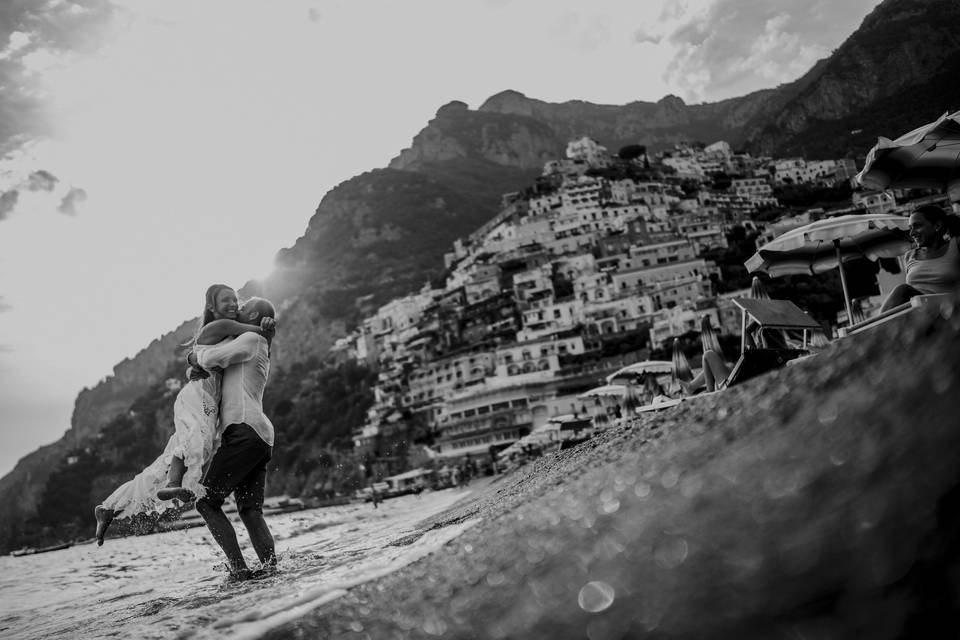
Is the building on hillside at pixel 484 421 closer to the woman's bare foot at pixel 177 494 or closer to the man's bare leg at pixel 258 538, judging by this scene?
the man's bare leg at pixel 258 538

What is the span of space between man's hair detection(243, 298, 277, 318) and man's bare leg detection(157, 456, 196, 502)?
1147mm

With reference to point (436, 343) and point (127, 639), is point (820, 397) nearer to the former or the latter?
point (127, 639)

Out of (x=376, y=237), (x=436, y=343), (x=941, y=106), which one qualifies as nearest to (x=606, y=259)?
(x=436, y=343)

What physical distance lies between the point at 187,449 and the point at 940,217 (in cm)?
613

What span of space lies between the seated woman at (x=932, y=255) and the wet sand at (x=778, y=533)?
4675mm

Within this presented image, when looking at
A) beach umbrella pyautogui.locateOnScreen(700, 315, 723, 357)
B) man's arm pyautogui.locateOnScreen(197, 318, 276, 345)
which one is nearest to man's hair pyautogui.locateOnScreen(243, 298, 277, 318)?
man's arm pyautogui.locateOnScreen(197, 318, 276, 345)

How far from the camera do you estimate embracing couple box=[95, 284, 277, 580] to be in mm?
4055

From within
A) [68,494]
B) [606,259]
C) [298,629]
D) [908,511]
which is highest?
[606,259]

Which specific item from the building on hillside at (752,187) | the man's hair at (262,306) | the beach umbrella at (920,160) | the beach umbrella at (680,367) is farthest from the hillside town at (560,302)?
the man's hair at (262,306)

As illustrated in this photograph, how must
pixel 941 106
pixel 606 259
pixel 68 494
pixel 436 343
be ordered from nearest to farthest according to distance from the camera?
pixel 606 259 < pixel 436 343 < pixel 941 106 < pixel 68 494

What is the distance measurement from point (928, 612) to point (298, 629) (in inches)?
58.0

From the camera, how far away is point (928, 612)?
0.76 meters

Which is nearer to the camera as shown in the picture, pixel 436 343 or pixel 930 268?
pixel 930 268

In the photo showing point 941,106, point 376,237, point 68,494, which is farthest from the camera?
point 376,237
